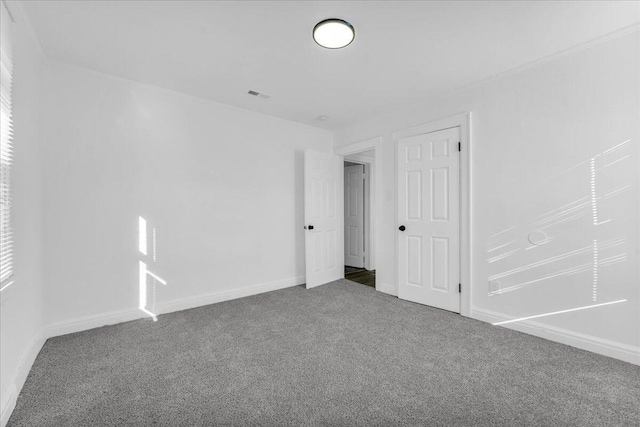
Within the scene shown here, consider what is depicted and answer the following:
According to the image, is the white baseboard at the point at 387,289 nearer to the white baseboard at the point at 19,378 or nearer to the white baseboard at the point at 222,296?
the white baseboard at the point at 222,296

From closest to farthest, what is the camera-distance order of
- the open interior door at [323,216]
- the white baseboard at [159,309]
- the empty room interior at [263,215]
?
the empty room interior at [263,215], the white baseboard at [159,309], the open interior door at [323,216]

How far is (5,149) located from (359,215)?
475cm

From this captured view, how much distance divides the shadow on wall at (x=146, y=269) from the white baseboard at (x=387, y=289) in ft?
8.97

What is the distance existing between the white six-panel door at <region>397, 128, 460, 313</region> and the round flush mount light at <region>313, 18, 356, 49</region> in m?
1.64

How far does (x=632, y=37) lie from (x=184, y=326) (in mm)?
4434

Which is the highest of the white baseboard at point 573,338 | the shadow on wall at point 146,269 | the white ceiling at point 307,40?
the white ceiling at point 307,40

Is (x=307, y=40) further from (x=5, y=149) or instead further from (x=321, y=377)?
(x=321, y=377)

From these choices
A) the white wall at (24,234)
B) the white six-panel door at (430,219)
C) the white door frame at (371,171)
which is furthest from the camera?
the white door frame at (371,171)

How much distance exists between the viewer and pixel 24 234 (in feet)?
6.59

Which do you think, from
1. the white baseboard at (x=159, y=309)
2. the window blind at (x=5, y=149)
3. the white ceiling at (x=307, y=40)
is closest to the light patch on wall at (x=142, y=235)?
the white baseboard at (x=159, y=309)

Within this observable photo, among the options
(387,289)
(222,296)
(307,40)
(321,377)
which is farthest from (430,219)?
(222,296)

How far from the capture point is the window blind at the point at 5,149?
1577 millimetres

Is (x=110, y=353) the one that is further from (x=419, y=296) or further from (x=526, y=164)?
(x=526, y=164)

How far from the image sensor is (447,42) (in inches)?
88.0
